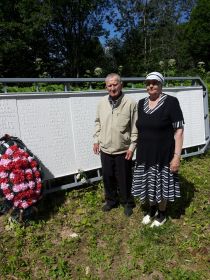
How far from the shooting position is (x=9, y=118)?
14.1 feet

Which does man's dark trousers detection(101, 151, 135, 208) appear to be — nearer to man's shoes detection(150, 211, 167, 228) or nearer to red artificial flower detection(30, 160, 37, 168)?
man's shoes detection(150, 211, 167, 228)

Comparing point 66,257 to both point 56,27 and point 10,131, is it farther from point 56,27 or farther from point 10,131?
point 56,27

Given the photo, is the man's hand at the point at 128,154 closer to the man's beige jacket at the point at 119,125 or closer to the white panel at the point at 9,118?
the man's beige jacket at the point at 119,125

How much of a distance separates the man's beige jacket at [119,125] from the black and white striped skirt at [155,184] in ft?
1.04

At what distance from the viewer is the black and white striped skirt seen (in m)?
4.05

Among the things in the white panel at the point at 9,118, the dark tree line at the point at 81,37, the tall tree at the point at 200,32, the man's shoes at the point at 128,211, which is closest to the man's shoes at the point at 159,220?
the man's shoes at the point at 128,211

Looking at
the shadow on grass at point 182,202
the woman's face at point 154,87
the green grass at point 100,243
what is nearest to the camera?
the green grass at point 100,243

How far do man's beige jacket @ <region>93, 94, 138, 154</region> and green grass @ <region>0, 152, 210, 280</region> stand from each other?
89 centimetres

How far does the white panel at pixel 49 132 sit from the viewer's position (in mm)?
4449

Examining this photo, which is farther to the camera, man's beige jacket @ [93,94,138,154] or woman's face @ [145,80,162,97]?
man's beige jacket @ [93,94,138,154]

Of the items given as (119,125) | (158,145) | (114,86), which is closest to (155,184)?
(158,145)

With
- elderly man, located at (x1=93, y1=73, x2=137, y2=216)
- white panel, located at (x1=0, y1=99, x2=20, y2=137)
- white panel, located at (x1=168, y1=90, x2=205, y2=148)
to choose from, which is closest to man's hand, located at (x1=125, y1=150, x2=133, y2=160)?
elderly man, located at (x1=93, y1=73, x2=137, y2=216)

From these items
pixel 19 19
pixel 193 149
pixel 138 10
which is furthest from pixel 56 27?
pixel 193 149

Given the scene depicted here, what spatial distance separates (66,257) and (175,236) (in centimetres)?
122
